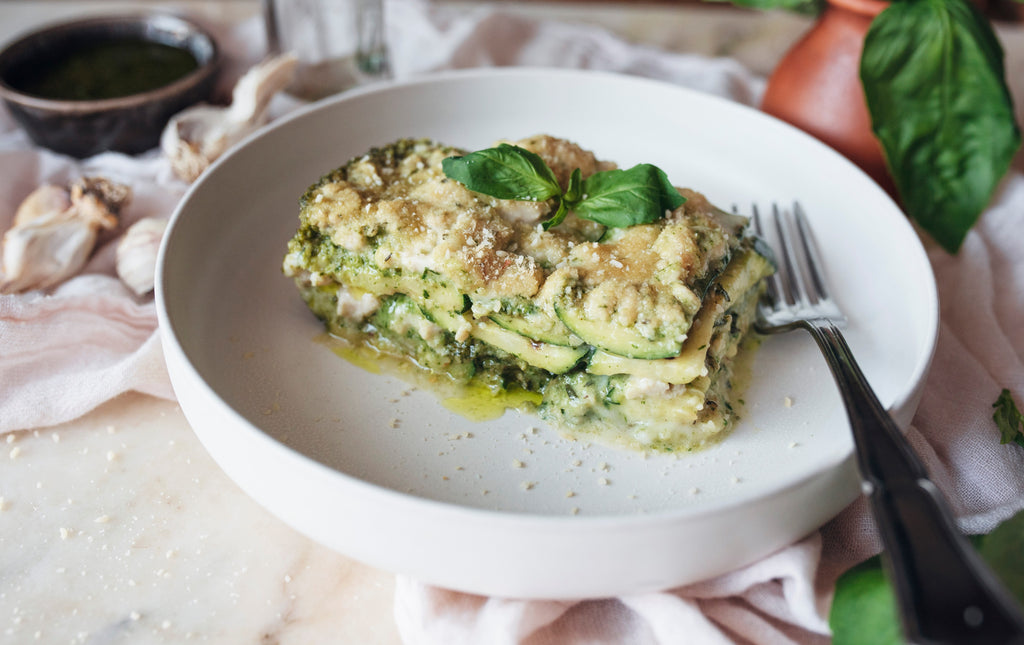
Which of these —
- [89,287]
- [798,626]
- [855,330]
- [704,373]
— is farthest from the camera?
[89,287]

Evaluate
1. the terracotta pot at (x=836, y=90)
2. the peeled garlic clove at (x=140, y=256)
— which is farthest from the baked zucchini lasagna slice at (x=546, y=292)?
the terracotta pot at (x=836, y=90)

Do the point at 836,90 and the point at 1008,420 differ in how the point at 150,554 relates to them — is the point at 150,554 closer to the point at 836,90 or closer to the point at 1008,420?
the point at 1008,420

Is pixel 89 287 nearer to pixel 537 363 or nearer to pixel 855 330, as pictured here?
pixel 537 363

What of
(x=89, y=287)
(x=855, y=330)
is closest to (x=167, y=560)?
(x=89, y=287)

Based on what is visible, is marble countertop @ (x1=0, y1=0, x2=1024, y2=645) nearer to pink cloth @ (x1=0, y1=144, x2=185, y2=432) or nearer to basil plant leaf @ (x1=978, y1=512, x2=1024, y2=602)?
pink cloth @ (x1=0, y1=144, x2=185, y2=432)

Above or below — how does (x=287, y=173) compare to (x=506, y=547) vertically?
below

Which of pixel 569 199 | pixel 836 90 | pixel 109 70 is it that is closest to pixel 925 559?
pixel 569 199
